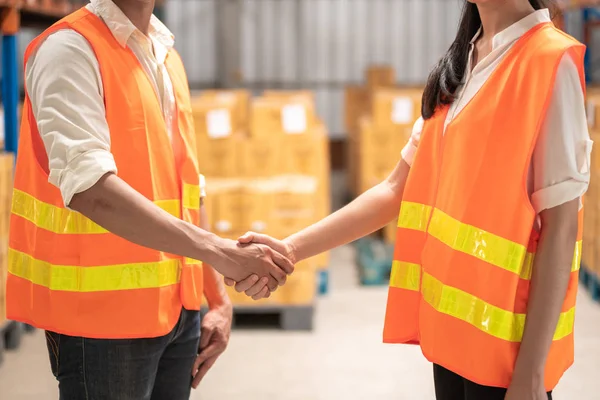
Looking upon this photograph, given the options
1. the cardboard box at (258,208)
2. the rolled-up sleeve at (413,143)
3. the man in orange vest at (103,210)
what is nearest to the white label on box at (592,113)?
the cardboard box at (258,208)

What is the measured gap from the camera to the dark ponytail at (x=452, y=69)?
2.25 meters

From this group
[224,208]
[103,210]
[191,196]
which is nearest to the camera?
[103,210]

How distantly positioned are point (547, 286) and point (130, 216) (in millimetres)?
1063

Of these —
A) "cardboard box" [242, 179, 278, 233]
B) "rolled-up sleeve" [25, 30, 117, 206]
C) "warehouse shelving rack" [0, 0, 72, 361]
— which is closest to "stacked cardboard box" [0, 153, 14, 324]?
"warehouse shelving rack" [0, 0, 72, 361]

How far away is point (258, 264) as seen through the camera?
2738mm

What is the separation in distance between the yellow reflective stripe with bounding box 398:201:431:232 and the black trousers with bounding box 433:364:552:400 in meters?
0.40

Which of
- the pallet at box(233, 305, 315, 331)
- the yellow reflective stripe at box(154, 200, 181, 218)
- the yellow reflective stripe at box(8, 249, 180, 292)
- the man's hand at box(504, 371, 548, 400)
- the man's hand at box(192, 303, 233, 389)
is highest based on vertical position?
the yellow reflective stripe at box(154, 200, 181, 218)

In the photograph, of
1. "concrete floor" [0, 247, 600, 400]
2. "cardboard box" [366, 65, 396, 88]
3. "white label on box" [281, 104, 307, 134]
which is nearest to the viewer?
"concrete floor" [0, 247, 600, 400]

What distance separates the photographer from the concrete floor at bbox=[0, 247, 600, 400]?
5059mm

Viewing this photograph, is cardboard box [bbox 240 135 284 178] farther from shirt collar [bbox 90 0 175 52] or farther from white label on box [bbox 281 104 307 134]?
shirt collar [bbox 90 0 175 52]

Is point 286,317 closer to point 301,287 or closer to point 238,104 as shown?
point 301,287

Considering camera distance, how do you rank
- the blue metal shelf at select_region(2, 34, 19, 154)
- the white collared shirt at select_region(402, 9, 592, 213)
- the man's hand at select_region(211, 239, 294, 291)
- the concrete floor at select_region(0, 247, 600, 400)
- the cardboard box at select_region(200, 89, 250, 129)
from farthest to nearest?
the cardboard box at select_region(200, 89, 250, 129), the blue metal shelf at select_region(2, 34, 19, 154), the concrete floor at select_region(0, 247, 600, 400), the man's hand at select_region(211, 239, 294, 291), the white collared shirt at select_region(402, 9, 592, 213)

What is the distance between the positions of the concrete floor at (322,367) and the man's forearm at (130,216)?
2988mm

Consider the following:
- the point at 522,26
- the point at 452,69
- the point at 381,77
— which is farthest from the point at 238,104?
the point at 522,26
